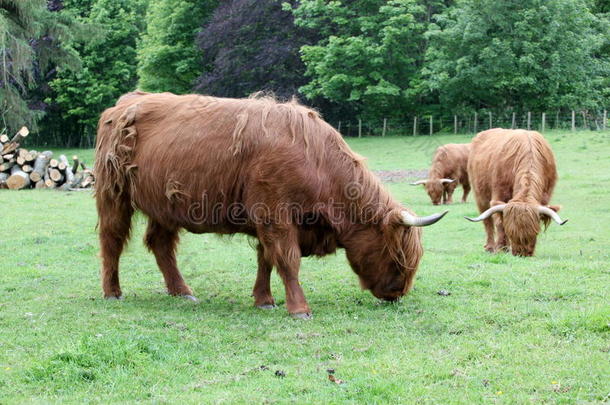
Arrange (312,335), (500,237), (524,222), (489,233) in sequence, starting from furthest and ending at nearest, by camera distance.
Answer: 1. (489,233)
2. (500,237)
3. (524,222)
4. (312,335)

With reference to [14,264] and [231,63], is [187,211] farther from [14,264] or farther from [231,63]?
[231,63]

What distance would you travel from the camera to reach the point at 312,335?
596cm

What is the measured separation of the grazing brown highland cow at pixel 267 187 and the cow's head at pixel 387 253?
0.01 m

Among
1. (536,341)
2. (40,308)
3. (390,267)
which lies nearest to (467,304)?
(390,267)

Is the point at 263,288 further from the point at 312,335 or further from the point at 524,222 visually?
the point at 524,222

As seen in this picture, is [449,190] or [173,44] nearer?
[449,190]

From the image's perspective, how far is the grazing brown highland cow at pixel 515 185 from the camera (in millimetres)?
9664

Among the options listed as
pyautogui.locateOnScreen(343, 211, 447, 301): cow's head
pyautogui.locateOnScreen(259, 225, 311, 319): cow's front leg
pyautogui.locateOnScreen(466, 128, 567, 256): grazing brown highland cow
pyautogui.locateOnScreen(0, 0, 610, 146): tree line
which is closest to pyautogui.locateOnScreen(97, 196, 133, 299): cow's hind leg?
pyautogui.locateOnScreen(259, 225, 311, 319): cow's front leg

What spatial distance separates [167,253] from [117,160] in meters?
1.22

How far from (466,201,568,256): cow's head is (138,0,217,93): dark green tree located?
121 feet

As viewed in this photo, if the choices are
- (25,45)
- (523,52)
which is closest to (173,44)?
(25,45)

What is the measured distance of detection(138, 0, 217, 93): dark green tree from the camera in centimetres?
4541

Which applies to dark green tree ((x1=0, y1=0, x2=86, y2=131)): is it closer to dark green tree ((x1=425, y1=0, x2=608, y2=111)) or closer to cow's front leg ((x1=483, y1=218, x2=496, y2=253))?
cow's front leg ((x1=483, y1=218, x2=496, y2=253))

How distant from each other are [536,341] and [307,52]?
3765 cm
